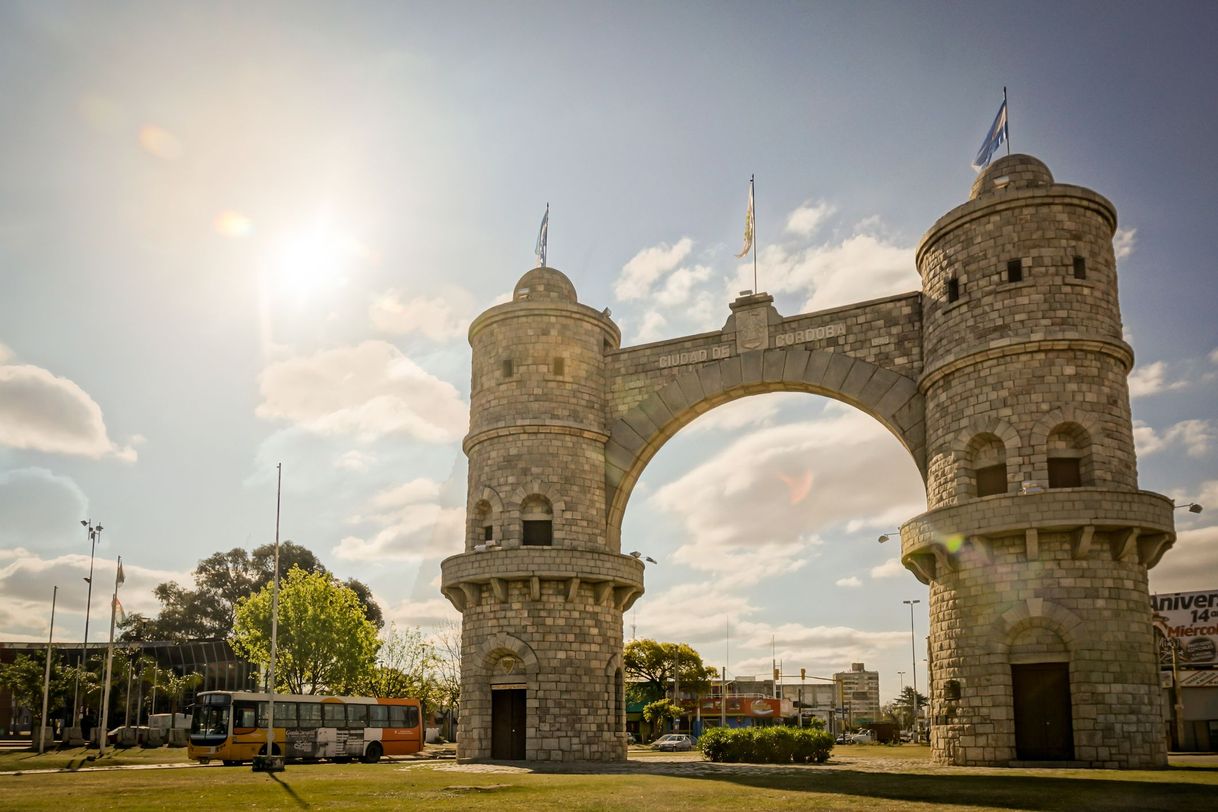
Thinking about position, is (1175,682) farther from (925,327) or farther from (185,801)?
(185,801)

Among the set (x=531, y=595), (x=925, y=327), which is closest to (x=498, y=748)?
(x=531, y=595)

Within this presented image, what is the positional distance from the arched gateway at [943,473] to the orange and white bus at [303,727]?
25.3ft

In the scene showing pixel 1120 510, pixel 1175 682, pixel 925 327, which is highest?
pixel 925 327

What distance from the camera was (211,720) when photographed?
35031 millimetres

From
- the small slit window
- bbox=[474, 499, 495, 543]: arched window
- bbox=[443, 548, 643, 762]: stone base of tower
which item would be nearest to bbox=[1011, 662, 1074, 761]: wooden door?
the small slit window

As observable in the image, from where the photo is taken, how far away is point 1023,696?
24.7 metres

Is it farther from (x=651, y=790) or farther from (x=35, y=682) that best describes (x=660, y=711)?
(x=651, y=790)

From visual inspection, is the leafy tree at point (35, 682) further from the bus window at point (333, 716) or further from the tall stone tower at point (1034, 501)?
the tall stone tower at point (1034, 501)

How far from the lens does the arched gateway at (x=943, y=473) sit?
2411cm

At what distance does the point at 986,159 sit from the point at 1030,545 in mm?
11625

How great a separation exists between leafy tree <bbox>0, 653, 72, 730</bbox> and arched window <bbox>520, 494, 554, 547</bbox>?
47.0 meters

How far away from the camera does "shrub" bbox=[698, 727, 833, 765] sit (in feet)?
98.8

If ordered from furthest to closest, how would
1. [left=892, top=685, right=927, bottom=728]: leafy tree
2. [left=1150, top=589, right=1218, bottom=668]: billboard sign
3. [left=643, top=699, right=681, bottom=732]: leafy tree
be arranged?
[left=892, top=685, right=927, bottom=728]: leafy tree → [left=643, top=699, right=681, bottom=732]: leafy tree → [left=1150, top=589, right=1218, bottom=668]: billboard sign

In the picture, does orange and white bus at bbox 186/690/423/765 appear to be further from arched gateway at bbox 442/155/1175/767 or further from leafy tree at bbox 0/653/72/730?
leafy tree at bbox 0/653/72/730
